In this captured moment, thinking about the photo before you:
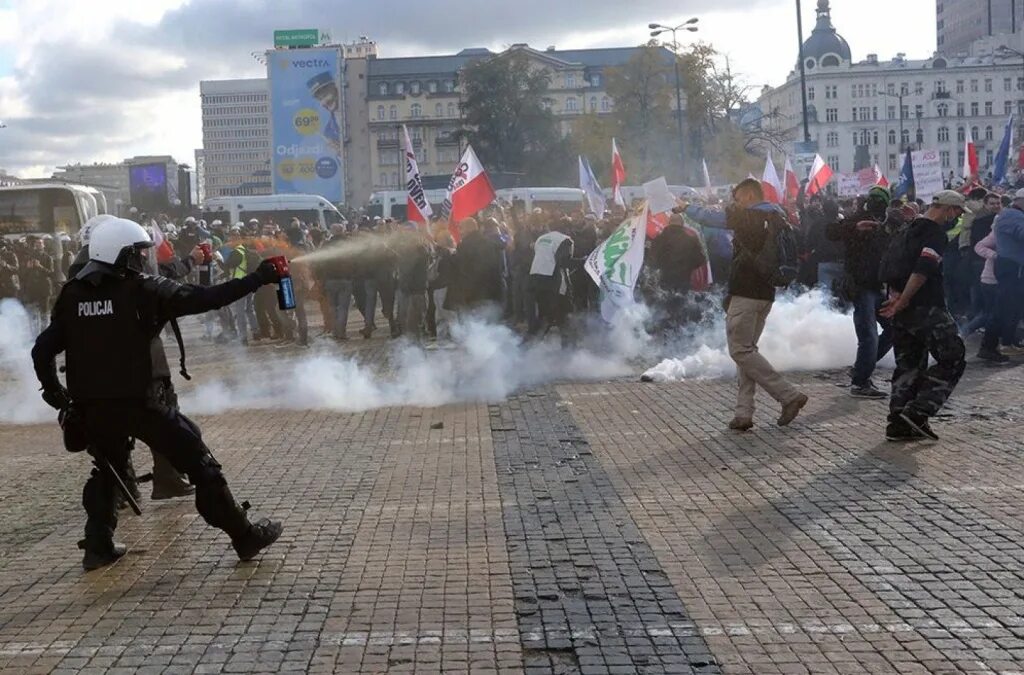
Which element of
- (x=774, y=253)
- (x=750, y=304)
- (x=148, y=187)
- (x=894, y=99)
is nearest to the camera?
(x=774, y=253)

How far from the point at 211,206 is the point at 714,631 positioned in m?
36.7

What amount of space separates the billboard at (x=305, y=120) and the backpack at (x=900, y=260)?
241 ft

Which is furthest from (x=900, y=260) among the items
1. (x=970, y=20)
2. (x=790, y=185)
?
(x=970, y=20)

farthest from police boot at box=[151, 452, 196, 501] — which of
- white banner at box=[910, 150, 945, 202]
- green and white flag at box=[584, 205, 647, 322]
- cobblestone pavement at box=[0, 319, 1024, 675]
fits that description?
white banner at box=[910, 150, 945, 202]

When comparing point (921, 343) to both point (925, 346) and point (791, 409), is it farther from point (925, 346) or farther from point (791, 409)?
point (791, 409)

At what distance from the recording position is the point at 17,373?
16.3m

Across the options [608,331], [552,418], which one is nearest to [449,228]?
[608,331]

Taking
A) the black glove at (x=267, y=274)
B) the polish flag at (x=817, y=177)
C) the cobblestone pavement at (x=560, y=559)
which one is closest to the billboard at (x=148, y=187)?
the polish flag at (x=817, y=177)

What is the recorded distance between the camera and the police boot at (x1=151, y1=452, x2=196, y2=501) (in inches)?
330

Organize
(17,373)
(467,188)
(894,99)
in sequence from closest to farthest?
(17,373) → (467,188) → (894,99)

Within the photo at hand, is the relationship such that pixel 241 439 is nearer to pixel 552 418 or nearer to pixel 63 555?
pixel 552 418

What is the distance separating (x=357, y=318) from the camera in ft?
88.2

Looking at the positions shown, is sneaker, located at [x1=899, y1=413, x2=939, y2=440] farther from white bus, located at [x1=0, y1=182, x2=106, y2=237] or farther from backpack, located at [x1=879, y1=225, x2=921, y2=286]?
white bus, located at [x1=0, y1=182, x2=106, y2=237]

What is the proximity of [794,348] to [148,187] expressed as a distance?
125 feet
